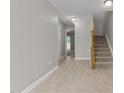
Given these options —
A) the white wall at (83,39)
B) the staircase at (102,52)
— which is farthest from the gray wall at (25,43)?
the white wall at (83,39)

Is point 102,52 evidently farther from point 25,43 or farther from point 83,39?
point 25,43

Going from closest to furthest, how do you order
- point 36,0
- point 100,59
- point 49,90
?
point 49,90 → point 36,0 → point 100,59

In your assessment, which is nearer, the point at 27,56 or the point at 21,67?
the point at 21,67

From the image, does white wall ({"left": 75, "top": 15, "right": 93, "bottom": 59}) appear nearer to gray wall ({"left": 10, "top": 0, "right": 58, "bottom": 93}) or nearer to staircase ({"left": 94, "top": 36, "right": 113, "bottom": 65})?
staircase ({"left": 94, "top": 36, "right": 113, "bottom": 65})

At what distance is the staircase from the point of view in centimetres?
601

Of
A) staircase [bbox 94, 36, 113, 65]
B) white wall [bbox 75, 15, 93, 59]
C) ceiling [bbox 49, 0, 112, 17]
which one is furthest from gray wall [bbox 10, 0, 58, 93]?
white wall [bbox 75, 15, 93, 59]

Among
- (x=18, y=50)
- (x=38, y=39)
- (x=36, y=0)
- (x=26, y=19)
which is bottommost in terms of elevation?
(x=18, y=50)

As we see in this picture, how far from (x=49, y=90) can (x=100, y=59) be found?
12.4ft

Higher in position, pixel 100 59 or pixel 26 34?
pixel 26 34

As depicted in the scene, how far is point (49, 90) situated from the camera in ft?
9.05

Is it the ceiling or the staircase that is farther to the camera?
the staircase
